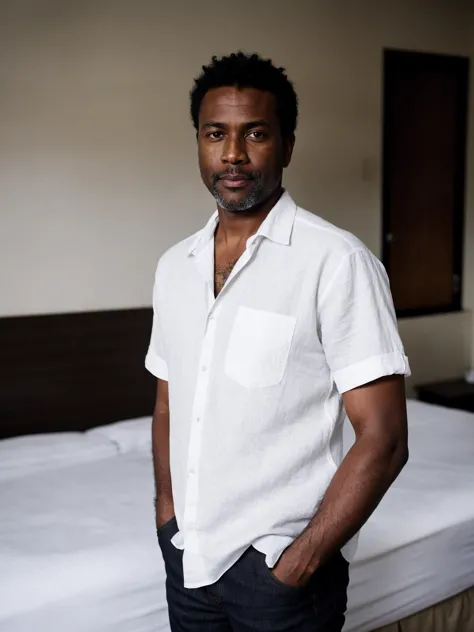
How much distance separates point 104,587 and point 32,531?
354 millimetres

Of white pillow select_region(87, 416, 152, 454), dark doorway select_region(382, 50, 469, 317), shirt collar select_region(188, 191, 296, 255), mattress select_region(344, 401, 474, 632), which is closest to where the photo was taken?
shirt collar select_region(188, 191, 296, 255)

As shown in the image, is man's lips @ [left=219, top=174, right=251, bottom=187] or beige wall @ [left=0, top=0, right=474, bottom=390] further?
beige wall @ [left=0, top=0, right=474, bottom=390]

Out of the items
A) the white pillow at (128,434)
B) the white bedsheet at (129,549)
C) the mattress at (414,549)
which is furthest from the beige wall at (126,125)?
the mattress at (414,549)

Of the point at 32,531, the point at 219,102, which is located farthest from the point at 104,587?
the point at 219,102

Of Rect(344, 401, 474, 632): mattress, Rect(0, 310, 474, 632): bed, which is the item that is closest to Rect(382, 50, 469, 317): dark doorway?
Rect(0, 310, 474, 632): bed

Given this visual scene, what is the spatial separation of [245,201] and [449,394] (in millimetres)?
2806

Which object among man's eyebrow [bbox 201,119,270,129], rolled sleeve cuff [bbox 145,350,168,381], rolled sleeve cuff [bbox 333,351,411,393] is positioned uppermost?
man's eyebrow [bbox 201,119,270,129]

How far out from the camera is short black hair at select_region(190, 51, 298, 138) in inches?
47.0

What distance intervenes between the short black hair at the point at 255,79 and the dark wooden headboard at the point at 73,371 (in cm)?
184

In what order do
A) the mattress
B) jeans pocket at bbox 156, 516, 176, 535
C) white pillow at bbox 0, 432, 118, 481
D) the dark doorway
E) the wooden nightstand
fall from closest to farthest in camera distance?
jeans pocket at bbox 156, 516, 176, 535 < the mattress < white pillow at bbox 0, 432, 118, 481 < the wooden nightstand < the dark doorway

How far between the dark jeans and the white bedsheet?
1.75 feet

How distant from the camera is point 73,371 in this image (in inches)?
117

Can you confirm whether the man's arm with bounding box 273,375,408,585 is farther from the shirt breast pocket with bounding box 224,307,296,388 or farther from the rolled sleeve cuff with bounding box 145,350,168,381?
the rolled sleeve cuff with bounding box 145,350,168,381

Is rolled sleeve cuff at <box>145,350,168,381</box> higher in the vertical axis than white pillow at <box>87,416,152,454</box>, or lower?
higher
